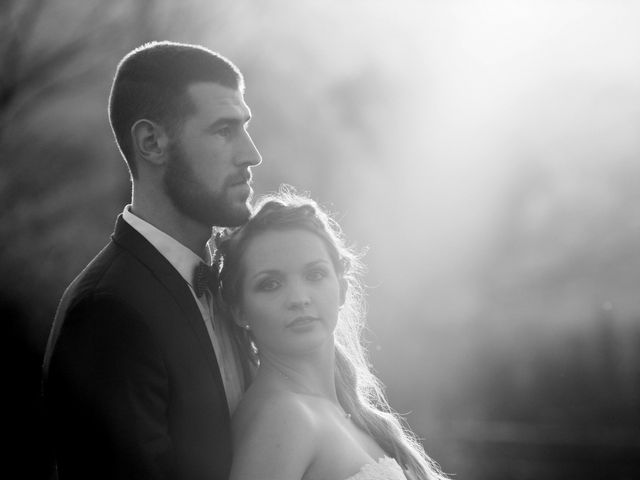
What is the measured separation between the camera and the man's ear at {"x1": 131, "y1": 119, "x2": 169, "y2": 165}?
3.00m

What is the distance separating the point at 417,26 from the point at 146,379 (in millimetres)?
12055

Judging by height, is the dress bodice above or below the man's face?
below

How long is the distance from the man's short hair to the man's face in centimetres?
4

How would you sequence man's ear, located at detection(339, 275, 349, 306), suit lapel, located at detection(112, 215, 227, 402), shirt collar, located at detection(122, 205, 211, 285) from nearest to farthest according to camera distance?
1. suit lapel, located at detection(112, 215, 227, 402)
2. shirt collar, located at detection(122, 205, 211, 285)
3. man's ear, located at detection(339, 275, 349, 306)

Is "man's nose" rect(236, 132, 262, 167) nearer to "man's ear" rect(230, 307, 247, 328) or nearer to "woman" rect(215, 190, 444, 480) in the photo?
"woman" rect(215, 190, 444, 480)

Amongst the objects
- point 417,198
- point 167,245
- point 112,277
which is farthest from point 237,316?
point 417,198

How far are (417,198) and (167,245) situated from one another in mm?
11949

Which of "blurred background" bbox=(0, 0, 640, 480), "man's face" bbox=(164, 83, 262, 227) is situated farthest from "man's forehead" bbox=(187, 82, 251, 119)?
"blurred background" bbox=(0, 0, 640, 480)

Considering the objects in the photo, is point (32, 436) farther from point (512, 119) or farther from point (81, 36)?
point (512, 119)

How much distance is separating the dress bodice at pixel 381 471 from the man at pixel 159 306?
48 cm

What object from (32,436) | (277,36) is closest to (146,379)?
(32,436)

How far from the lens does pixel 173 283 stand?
2.83 meters

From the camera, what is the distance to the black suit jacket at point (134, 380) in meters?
2.47

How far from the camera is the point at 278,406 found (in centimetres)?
292
